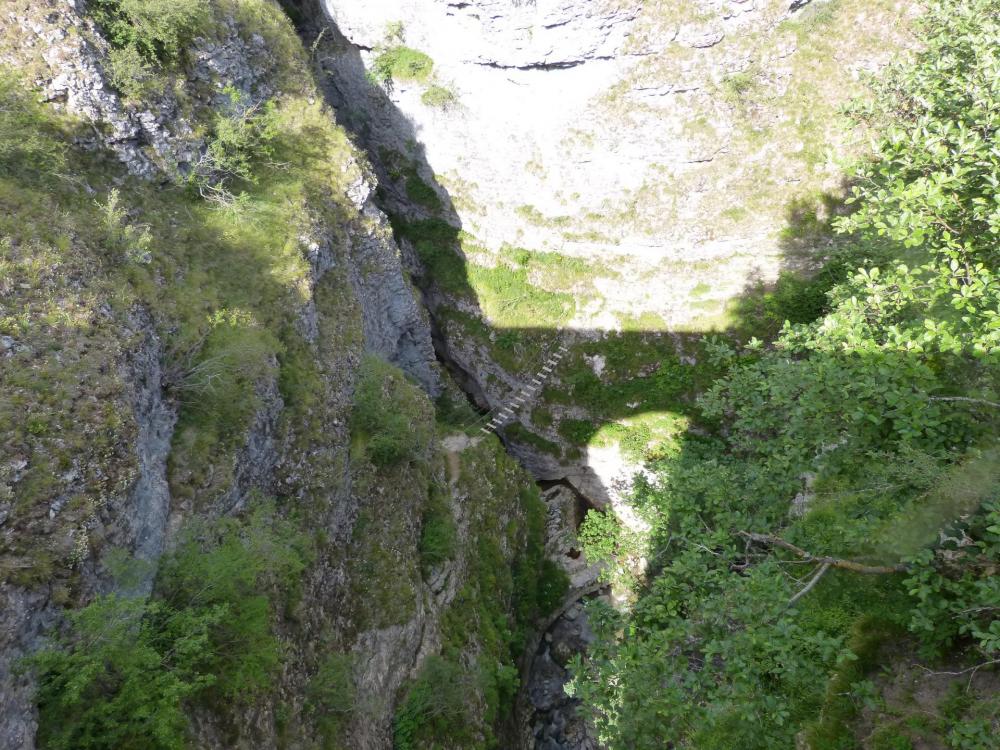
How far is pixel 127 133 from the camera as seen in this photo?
43.3 feet

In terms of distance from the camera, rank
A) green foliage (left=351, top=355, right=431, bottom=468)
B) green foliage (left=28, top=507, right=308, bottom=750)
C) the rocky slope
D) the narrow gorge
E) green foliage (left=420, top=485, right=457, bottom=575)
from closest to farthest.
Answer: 1. green foliage (left=28, top=507, right=308, bottom=750)
2. the narrow gorge
3. the rocky slope
4. green foliage (left=351, top=355, right=431, bottom=468)
5. green foliage (left=420, top=485, right=457, bottom=575)

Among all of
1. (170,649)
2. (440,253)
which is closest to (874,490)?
(170,649)

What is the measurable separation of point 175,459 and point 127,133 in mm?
8689

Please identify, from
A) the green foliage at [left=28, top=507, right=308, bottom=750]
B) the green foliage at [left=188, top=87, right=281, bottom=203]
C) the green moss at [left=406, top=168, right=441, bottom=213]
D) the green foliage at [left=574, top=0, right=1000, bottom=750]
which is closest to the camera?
the green foliage at [left=574, top=0, right=1000, bottom=750]

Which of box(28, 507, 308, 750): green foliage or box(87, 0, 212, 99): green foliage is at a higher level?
box(87, 0, 212, 99): green foliage

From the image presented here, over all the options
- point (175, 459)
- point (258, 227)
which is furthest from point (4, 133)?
point (175, 459)

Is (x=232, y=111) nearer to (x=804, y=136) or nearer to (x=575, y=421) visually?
(x=575, y=421)

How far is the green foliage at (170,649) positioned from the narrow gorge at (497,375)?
0.07 m

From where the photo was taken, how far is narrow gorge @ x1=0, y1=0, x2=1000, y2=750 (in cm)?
704

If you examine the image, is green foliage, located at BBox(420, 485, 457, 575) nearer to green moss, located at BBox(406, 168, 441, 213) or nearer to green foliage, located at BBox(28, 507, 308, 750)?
green foliage, located at BBox(28, 507, 308, 750)

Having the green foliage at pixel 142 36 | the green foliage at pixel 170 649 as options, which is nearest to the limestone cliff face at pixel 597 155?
the green foliage at pixel 142 36

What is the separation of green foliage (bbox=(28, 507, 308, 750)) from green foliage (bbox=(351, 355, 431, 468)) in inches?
206

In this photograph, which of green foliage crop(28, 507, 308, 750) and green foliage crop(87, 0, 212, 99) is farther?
green foliage crop(87, 0, 212, 99)

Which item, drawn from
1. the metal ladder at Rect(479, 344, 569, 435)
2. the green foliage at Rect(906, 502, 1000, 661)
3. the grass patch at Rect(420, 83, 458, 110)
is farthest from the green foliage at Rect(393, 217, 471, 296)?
the green foliage at Rect(906, 502, 1000, 661)
